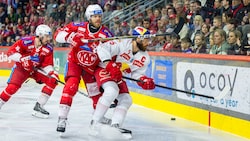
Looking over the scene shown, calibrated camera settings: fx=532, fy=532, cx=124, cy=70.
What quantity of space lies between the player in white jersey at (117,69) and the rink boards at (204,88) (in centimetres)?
101

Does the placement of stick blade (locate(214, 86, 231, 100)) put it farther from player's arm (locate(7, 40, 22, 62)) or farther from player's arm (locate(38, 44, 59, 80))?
player's arm (locate(7, 40, 22, 62))

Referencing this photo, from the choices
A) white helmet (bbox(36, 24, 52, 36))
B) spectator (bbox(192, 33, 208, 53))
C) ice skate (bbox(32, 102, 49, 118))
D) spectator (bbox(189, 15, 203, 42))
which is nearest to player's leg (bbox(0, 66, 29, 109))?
ice skate (bbox(32, 102, 49, 118))

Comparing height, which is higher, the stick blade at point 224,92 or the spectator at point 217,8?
the spectator at point 217,8

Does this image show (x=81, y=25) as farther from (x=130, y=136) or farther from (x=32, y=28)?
(x=32, y=28)

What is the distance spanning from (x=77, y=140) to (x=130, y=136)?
1.93 feet

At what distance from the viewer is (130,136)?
5.74m

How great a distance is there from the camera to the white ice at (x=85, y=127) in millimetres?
5789

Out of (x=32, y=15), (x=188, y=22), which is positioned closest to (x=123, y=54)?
(x=188, y=22)

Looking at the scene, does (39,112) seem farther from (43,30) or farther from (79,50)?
(79,50)

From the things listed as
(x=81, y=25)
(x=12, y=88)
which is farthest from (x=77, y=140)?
(x=12, y=88)

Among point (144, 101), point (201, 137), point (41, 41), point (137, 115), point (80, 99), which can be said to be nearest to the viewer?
point (201, 137)

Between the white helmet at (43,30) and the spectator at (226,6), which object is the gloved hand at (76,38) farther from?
the spectator at (226,6)

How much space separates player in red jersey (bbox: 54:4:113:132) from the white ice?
0.41 metres

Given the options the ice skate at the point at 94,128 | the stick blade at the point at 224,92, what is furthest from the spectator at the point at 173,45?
the ice skate at the point at 94,128
